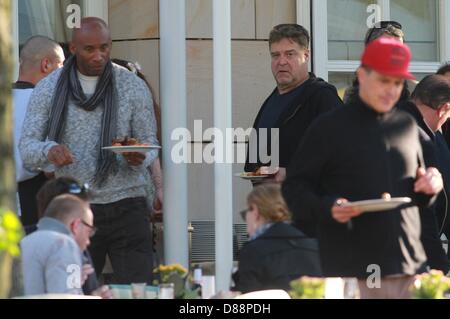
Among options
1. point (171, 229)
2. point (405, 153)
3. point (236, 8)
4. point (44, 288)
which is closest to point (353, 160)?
point (405, 153)

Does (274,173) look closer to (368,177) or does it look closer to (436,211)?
(436,211)

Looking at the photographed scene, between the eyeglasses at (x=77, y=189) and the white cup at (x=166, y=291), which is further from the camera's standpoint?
the eyeglasses at (x=77, y=189)

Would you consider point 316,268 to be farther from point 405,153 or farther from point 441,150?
point 441,150

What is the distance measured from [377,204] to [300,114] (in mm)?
2059

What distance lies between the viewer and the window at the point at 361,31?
36.8 feet

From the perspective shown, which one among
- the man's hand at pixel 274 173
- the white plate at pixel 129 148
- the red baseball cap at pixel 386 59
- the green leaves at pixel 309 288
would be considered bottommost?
the green leaves at pixel 309 288

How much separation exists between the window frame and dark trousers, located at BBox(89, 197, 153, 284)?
2.82m

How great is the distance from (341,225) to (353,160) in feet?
1.01

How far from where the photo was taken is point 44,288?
7.45 m

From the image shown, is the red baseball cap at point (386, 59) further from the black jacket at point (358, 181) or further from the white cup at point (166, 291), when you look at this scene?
the white cup at point (166, 291)

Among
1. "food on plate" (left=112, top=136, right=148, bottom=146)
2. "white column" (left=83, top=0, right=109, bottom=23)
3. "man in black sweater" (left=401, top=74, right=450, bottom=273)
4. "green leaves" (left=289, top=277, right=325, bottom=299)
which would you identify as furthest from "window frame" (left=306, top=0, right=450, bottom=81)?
"green leaves" (left=289, top=277, right=325, bottom=299)

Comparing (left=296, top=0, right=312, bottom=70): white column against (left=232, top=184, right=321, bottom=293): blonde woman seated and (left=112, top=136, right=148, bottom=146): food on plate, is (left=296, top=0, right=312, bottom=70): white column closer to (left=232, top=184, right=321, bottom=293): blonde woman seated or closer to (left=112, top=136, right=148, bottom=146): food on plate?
(left=112, top=136, right=148, bottom=146): food on plate

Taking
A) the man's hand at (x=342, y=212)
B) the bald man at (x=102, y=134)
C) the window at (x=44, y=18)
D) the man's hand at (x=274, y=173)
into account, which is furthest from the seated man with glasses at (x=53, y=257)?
the window at (x=44, y=18)

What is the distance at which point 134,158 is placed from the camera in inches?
336
